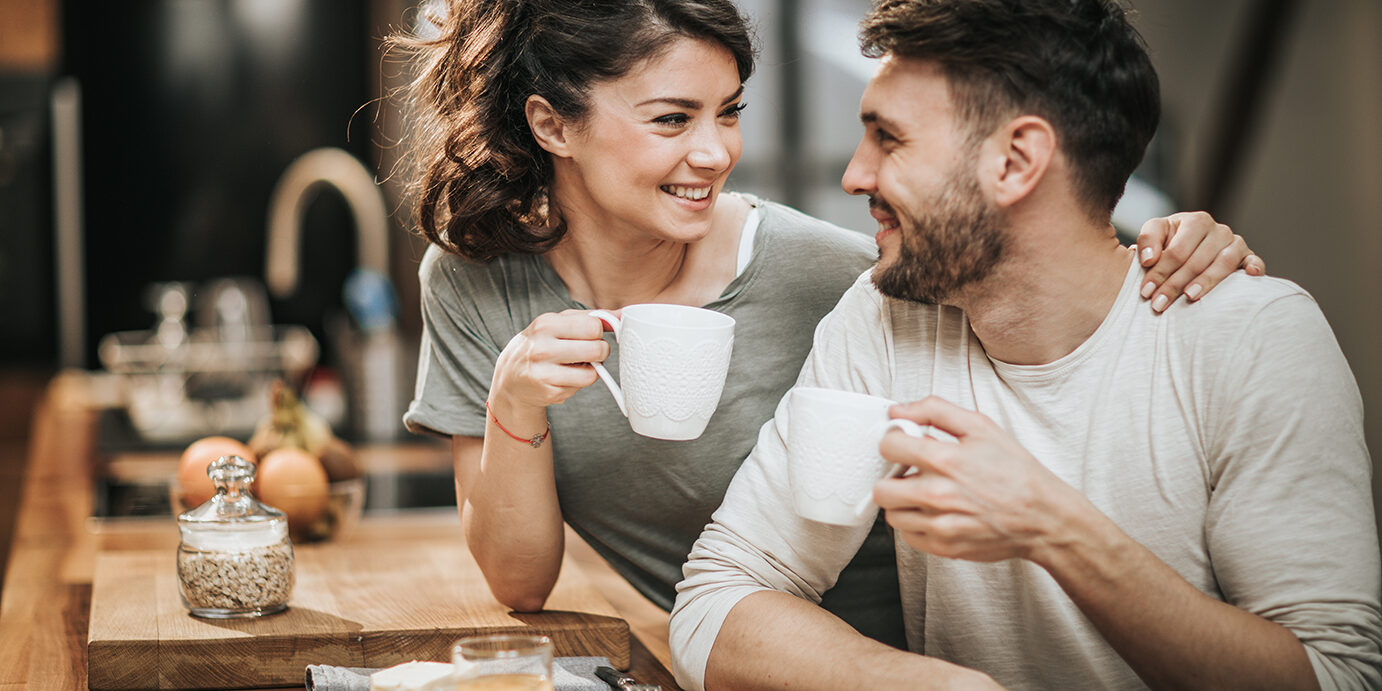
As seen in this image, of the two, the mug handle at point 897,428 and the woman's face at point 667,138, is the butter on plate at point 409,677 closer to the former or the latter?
the mug handle at point 897,428

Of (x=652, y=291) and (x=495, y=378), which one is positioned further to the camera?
(x=652, y=291)

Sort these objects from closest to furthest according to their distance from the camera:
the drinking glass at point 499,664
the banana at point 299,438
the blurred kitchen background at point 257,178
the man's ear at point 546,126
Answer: the drinking glass at point 499,664, the man's ear at point 546,126, the banana at point 299,438, the blurred kitchen background at point 257,178

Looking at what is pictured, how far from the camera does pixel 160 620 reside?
1292 mm

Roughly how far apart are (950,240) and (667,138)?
40 cm

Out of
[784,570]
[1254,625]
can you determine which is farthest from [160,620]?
[1254,625]

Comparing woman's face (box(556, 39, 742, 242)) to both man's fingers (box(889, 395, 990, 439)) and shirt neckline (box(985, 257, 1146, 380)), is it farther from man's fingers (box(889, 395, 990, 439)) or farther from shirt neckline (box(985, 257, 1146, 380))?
man's fingers (box(889, 395, 990, 439))

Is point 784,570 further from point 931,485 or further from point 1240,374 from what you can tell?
point 1240,374

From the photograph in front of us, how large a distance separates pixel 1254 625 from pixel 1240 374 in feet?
0.75

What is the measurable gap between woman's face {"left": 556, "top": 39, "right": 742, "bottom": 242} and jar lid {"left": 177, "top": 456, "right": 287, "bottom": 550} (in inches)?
21.0

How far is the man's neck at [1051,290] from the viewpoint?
1220mm

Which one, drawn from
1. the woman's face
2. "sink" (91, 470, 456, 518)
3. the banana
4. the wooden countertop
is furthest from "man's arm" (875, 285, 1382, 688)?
"sink" (91, 470, 456, 518)

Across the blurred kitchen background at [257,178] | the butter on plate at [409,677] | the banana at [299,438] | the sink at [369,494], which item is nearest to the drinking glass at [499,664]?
the butter on plate at [409,677]

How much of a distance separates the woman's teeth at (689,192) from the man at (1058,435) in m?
0.28

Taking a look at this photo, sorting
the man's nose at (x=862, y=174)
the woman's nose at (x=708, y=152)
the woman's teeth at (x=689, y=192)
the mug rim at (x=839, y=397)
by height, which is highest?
the woman's nose at (x=708, y=152)
